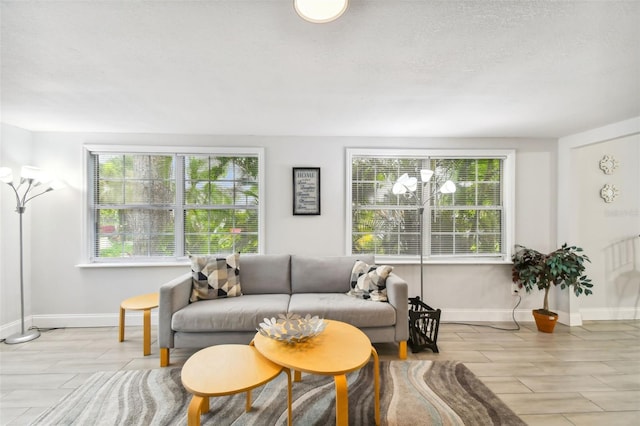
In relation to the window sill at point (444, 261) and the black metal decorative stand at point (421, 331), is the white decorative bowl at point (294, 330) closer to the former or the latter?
the black metal decorative stand at point (421, 331)

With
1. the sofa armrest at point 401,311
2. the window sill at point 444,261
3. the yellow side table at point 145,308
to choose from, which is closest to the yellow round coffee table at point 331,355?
the sofa armrest at point 401,311

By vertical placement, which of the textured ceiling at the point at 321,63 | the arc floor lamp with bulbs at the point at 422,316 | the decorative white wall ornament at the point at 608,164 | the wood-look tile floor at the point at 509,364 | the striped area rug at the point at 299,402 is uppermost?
the textured ceiling at the point at 321,63

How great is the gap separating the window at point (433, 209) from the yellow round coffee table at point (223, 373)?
208 cm

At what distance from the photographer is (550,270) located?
9.94 feet

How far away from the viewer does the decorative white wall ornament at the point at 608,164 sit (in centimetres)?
342

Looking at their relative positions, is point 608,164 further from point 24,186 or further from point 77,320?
point 24,186

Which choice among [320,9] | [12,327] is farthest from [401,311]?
[12,327]

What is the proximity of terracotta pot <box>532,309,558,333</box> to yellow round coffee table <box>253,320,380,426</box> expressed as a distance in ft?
8.30

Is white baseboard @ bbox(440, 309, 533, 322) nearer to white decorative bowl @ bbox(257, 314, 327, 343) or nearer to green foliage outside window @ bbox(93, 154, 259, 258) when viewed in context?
white decorative bowl @ bbox(257, 314, 327, 343)

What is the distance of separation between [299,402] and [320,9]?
7.61 ft

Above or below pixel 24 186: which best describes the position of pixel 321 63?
above

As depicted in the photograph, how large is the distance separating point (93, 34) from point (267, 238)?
238 cm

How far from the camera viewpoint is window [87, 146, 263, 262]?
3.35 metres

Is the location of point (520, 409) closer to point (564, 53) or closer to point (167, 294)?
point (564, 53)
